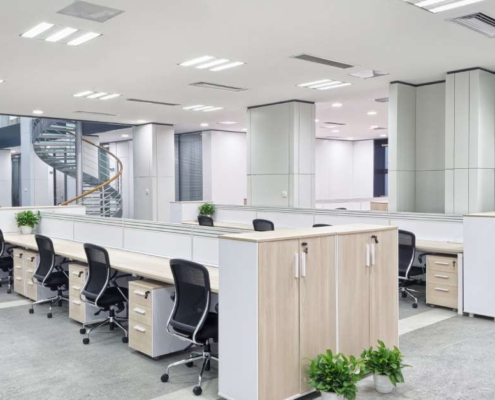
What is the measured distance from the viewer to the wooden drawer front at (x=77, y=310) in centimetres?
503

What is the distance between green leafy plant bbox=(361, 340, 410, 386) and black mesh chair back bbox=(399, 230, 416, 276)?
2.64m

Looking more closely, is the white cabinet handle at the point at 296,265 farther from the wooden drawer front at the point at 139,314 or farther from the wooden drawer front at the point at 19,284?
the wooden drawer front at the point at 19,284

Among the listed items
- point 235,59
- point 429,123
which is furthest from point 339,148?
point 235,59

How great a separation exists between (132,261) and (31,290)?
211 cm

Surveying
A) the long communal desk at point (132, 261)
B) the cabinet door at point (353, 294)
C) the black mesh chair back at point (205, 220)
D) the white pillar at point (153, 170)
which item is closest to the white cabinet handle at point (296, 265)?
the cabinet door at point (353, 294)

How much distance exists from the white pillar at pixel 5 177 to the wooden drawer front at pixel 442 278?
1921cm

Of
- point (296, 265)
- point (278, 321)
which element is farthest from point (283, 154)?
point (278, 321)

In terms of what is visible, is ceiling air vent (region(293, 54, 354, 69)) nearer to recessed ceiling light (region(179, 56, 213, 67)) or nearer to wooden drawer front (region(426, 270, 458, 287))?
recessed ceiling light (region(179, 56, 213, 67))

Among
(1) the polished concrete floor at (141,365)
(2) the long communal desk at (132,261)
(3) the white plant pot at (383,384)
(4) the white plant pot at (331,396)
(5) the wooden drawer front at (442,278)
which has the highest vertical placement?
(2) the long communal desk at (132,261)

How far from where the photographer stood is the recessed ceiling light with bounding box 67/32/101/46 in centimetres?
503

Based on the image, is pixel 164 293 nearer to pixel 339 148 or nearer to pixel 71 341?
pixel 71 341

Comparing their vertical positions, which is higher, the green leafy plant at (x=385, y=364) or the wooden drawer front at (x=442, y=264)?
the wooden drawer front at (x=442, y=264)

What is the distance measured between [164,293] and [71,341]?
4.03ft

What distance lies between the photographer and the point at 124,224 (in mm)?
5773
